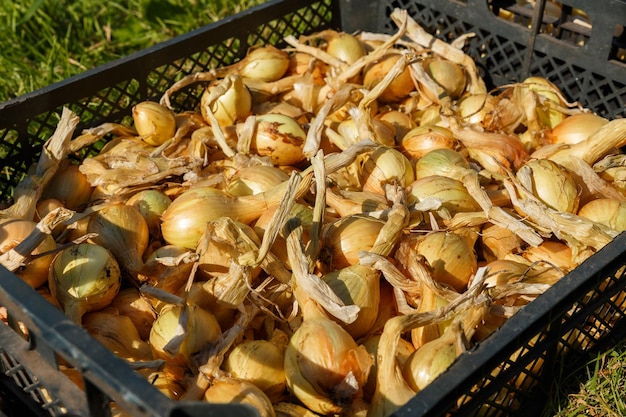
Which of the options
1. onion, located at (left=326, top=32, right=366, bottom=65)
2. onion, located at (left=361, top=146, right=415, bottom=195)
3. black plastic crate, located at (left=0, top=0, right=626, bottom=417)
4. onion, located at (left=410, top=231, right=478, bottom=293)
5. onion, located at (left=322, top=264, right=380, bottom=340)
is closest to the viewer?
black plastic crate, located at (left=0, top=0, right=626, bottom=417)

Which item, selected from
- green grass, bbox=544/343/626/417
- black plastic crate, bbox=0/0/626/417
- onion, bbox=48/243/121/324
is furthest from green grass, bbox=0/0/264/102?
green grass, bbox=544/343/626/417

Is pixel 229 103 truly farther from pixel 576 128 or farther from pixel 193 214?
pixel 576 128

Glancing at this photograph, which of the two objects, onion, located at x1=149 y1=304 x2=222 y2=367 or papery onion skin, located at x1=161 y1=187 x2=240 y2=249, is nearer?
onion, located at x1=149 y1=304 x2=222 y2=367

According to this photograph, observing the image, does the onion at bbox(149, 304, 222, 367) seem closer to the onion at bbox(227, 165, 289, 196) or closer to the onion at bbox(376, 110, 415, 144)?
the onion at bbox(227, 165, 289, 196)

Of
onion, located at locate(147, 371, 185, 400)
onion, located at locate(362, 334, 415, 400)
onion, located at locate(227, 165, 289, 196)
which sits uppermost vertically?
onion, located at locate(227, 165, 289, 196)

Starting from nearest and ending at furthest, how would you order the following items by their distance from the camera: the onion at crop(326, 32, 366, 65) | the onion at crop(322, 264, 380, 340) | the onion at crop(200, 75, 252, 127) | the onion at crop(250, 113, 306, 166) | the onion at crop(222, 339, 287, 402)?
the onion at crop(222, 339, 287, 402) < the onion at crop(322, 264, 380, 340) < the onion at crop(250, 113, 306, 166) < the onion at crop(200, 75, 252, 127) < the onion at crop(326, 32, 366, 65)

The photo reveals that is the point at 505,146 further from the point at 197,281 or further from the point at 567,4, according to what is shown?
the point at 197,281

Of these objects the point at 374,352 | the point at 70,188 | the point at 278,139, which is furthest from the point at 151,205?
the point at 374,352

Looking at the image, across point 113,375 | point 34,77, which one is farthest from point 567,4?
point 34,77
